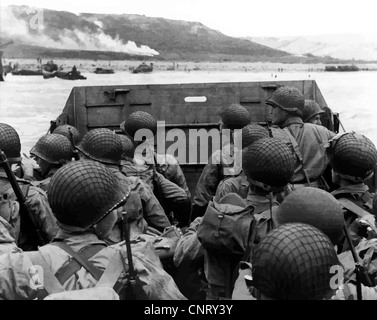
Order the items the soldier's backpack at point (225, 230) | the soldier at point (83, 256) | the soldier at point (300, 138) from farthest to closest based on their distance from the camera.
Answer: the soldier at point (300, 138) < the soldier's backpack at point (225, 230) < the soldier at point (83, 256)

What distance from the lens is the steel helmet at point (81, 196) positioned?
231 cm

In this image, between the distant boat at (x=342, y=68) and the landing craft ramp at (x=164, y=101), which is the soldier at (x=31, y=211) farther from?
the distant boat at (x=342, y=68)

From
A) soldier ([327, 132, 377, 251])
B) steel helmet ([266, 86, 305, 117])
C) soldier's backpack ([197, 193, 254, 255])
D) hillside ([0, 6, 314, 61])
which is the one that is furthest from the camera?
hillside ([0, 6, 314, 61])

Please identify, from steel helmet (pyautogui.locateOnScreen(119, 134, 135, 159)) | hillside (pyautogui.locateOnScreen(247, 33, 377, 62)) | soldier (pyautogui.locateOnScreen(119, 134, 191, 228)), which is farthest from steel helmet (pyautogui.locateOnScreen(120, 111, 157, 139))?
hillside (pyautogui.locateOnScreen(247, 33, 377, 62))

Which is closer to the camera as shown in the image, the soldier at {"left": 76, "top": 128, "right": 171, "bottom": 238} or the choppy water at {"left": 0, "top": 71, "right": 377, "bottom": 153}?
the soldier at {"left": 76, "top": 128, "right": 171, "bottom": 238}

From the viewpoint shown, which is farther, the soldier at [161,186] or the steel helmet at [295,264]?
the soldier at [161,186]

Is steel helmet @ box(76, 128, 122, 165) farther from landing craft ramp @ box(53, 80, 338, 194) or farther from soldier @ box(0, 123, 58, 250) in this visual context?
landing craft ramp @ box(53, 80, 338, 194)

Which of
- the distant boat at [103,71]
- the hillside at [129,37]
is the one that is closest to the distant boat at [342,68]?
the hillside at [129,37]

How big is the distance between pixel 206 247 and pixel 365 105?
1479 centimetres

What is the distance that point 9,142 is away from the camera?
3.99 meters

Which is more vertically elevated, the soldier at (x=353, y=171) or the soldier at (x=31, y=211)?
the soldier at (x=353, y=171)

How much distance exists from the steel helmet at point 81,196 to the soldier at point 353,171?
1.42 metres

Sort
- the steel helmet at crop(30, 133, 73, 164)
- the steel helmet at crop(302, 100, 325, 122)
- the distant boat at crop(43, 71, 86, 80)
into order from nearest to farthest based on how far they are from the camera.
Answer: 1. the steel helmet at crop(30, 133, 73, 164)
2. the steel helmet at crop(302, 100, 325, 122)
3. the distant boat at crop(43, 71, 86, 80)

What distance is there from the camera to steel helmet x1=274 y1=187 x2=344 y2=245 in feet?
7.73
